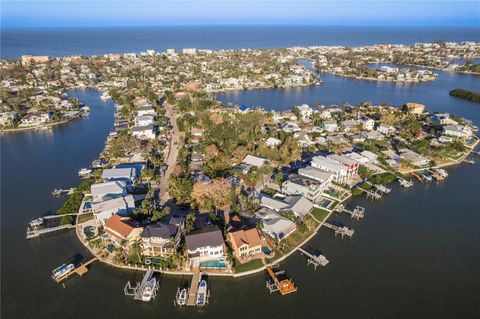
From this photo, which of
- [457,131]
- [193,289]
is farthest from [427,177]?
[193,289]

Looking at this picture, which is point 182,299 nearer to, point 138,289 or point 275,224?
point 138,289

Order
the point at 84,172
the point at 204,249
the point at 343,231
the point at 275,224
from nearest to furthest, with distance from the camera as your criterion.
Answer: the point at 204,249
the point at 275,224
the point at 343,231
the point at 84,172

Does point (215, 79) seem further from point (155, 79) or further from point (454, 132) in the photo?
point (454, 132)

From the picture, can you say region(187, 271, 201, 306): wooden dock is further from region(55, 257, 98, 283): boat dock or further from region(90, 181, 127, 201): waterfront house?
region(90, 181, 127, 201): waterfront house

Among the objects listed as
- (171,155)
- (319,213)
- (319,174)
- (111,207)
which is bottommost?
(319,213)

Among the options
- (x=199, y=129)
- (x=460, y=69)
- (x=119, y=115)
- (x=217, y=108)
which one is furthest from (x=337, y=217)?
(x=460, y=69)

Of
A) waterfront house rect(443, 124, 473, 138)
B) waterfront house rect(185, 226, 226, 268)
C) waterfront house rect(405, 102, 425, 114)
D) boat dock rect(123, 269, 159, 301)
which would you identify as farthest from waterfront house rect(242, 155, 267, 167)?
waterfront house rect(405, 102, 425, 114)

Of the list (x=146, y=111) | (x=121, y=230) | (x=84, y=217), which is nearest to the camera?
(x=121, y=230)
